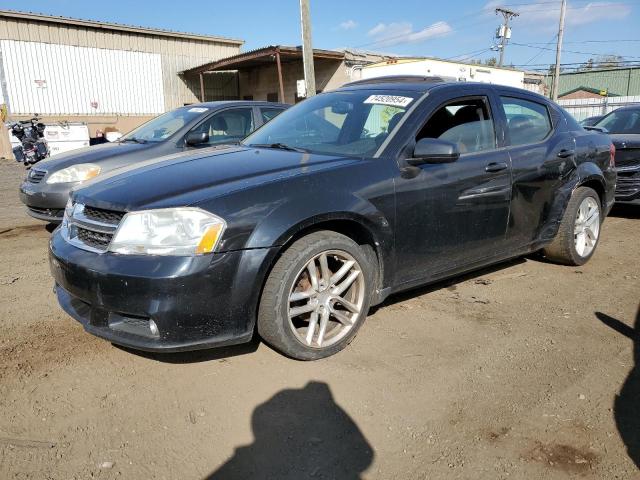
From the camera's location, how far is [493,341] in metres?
3.43

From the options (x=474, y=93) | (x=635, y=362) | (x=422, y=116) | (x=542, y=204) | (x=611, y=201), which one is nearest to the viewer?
(x=635, y=362)

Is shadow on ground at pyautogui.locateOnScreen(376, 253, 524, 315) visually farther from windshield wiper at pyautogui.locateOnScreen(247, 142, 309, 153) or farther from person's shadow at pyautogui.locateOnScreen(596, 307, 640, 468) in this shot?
person's shadow at pyautogui.locateOnScreen(596, 307, 640, 468)

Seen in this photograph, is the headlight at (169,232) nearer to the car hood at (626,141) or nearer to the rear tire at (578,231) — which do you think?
the rear tire at (578,231)

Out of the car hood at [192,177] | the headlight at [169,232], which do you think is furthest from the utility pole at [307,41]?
the headlight at [169,232]

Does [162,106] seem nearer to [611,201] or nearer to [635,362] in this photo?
[611,201]

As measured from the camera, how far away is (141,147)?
614cm

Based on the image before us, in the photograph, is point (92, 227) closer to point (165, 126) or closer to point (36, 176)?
point (36, 176)

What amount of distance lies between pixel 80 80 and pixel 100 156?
17715mm

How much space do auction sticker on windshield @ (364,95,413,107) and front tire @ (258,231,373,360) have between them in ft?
3.76

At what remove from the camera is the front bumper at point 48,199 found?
565 centimetres

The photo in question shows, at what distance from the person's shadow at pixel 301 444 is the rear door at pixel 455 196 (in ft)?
3.86

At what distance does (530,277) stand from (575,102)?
2498 centimetres

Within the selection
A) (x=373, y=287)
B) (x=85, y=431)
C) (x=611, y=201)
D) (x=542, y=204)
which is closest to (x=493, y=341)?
(x=373, y=287)

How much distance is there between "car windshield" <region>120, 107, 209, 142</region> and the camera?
647 centimetres
